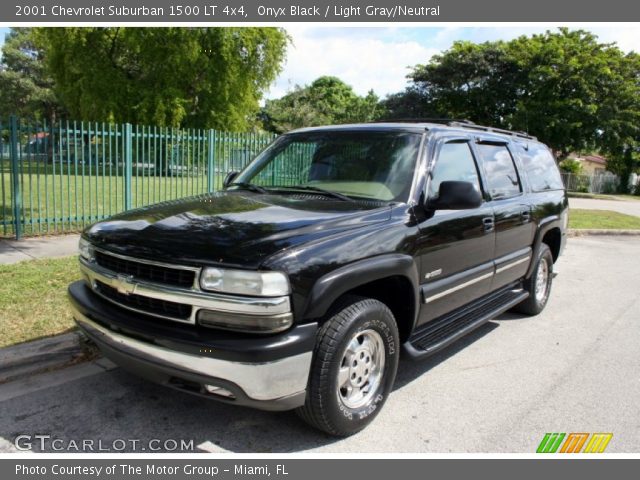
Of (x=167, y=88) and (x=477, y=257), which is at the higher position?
(x=167, y=88)

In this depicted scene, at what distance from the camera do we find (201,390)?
2.73 meters

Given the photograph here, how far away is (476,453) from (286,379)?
1316 millimetres

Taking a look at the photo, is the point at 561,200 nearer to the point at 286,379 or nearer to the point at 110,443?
the point at 286,379

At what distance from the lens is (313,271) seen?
9.04 feet

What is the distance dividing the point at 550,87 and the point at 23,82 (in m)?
45.3

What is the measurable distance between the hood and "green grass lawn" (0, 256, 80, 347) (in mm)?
1511

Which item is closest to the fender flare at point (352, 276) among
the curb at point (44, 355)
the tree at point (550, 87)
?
the curb at point (44, 355)

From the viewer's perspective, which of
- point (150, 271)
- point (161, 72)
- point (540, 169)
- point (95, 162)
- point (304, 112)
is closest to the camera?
point (150, 271)

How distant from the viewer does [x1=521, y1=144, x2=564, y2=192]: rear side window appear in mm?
5457

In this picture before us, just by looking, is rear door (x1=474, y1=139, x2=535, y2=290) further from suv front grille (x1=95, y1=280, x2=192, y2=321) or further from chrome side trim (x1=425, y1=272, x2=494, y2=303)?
suv front grille (x1=95, y1=280, x2=192, y2=321)

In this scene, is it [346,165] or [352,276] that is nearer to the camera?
[352,276]

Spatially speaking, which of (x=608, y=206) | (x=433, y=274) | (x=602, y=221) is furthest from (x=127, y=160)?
(x=608, y=206)

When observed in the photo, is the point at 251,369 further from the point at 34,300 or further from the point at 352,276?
the point at 34,300

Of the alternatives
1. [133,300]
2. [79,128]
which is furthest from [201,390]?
[79,128]
